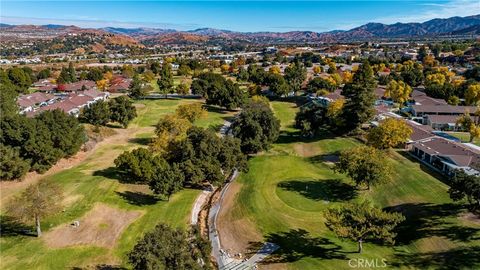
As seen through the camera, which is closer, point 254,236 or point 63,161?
point 254,236

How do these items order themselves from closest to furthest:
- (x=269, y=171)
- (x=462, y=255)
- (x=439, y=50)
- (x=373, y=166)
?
(x=462, y=255) → (x=373, y=166) → (x=269, y=171) → (x=439, y=50)

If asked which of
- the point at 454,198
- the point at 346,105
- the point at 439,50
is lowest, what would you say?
the point at 454,198

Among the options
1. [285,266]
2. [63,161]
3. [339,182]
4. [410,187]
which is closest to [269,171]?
[339,182]

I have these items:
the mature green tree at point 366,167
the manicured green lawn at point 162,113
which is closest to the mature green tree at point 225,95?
the manicured green lawn at point 162,113

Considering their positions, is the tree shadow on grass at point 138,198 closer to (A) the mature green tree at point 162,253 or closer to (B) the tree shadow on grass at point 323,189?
(B) the tree shadow on grass at point 323,189

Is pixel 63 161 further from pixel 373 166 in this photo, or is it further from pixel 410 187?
pixel 410 187

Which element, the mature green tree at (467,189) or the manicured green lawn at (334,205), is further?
the mature green tree at (467,189)

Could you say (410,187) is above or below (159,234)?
below
